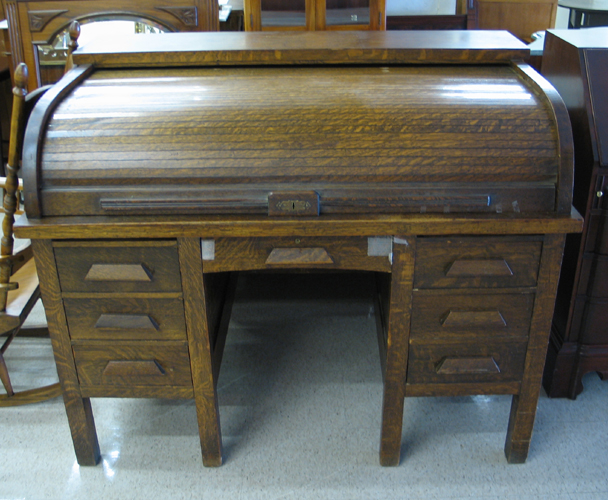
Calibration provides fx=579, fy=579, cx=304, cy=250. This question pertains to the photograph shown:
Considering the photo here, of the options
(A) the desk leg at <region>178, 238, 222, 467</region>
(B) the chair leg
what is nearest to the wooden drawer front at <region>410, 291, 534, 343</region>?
(A) the desk leg at <region>178, 238, 222, 467</region>

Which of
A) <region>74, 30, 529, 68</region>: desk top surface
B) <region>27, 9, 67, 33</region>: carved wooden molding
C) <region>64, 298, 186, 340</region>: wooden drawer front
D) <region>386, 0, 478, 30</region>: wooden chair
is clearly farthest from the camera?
<region>386, 0, 478, 30</region>: wooden chair

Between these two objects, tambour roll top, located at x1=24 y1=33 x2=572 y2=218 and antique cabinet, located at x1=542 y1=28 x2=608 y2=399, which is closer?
tambour roll top, located at x1=24 y1=33 x2=572 y2=218

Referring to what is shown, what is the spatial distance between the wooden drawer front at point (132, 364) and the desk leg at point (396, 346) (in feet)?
2.06

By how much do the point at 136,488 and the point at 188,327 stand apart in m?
0.62

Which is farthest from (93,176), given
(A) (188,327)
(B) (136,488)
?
(B) (136,488)

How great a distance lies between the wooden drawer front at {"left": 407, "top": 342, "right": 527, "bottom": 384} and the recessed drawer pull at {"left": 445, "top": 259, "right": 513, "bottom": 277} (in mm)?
250

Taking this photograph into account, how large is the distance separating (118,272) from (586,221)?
1518 millimetres

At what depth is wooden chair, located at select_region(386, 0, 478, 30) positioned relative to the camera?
3.99m

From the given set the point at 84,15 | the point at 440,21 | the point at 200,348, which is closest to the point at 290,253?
the point at 200,348

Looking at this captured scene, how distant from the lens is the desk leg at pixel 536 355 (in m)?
1.64

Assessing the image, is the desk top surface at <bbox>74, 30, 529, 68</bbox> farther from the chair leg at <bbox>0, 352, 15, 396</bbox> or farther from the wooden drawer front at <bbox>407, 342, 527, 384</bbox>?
the chair leg at <bbox>0, 352, 15, 396</bbox>

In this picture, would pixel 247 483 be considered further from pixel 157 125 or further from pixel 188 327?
pixel 157 125

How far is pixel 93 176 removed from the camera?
158 cm

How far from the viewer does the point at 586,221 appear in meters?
1.95
